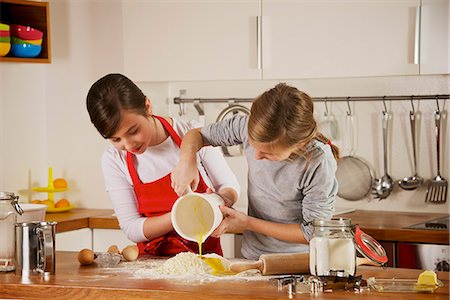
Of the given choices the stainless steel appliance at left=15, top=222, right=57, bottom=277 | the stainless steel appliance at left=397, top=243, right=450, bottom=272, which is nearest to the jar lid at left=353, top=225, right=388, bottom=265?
the stainless steel appliance at left=15, top=222, right=57, bottom=277

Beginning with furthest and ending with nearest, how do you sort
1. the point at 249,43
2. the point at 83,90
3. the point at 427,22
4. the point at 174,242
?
1. the point at 83,90
2. the point at 249,43
3. the point at 427,22
4. the point at 174,242

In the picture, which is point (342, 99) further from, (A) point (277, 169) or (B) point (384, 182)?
(A) point (277, 169)

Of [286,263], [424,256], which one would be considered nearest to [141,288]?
[286,263]

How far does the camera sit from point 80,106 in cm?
403

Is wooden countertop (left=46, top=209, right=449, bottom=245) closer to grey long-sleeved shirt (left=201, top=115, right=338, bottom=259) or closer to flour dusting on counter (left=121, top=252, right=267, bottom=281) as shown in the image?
grey long-sleeved shirt (left=201, top=115, right=338, bottom=259)

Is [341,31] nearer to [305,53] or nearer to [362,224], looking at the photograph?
[305,53]

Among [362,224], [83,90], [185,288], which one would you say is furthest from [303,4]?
[185,288]

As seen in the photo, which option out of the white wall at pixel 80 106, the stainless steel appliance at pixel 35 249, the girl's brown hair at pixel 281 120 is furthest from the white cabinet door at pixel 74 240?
the girl's brown hair at pixel 281 120

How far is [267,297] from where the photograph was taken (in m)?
1.87

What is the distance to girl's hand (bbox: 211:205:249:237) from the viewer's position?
7.73ft

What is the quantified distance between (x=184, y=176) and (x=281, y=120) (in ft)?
1.20

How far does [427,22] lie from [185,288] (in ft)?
5.61

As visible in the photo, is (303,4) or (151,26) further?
(151,26)

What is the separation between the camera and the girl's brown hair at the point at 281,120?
225 centimetres
